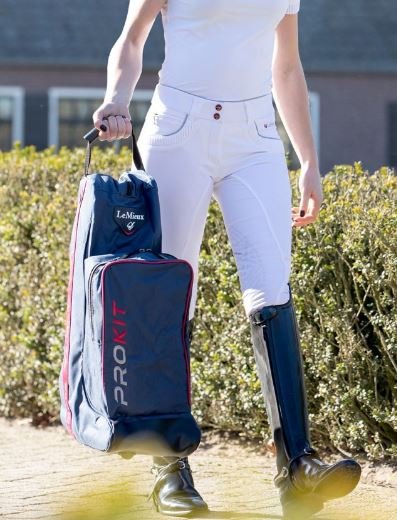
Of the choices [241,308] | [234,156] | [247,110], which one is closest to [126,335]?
[234,156]

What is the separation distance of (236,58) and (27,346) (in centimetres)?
281

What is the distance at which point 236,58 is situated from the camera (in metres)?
3.52

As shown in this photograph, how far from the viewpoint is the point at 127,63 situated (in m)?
3.56

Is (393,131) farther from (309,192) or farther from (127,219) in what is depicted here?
(127,219)

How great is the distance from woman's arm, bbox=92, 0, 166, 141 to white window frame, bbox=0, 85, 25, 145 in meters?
20.3

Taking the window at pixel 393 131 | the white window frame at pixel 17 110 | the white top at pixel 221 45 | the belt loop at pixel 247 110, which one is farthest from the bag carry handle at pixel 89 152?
the window at pixel 393 131

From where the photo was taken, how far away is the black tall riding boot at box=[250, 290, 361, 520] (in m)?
3.39

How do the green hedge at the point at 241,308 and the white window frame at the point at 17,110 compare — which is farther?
the white window frame at the point at 17,110

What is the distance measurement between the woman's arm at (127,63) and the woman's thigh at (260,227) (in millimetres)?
415

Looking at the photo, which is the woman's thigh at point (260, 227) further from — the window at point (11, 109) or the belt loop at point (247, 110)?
the window at point (11, 109)

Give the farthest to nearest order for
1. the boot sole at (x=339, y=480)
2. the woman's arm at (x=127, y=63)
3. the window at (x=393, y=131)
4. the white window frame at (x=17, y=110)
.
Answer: the window at (x=393, y=131) < the white window frame at (x=17, y=110) < the woman's arm at (x=127, y=63) < the boot sole at (x=339, y=480)

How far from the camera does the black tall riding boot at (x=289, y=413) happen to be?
339 cm

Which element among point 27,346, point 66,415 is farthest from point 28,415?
point 66,415

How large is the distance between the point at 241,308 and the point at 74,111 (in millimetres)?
19560
